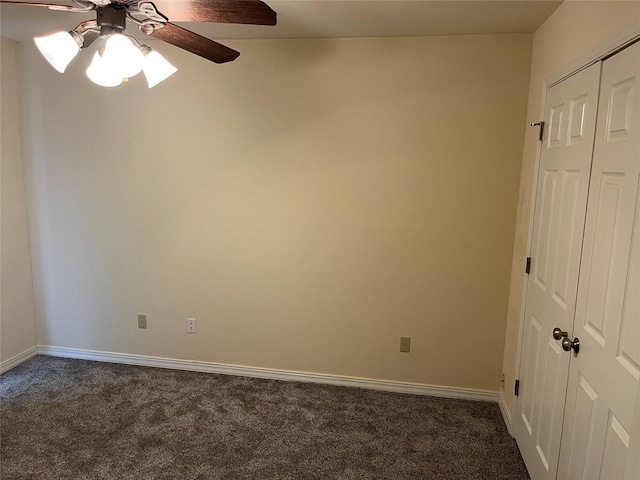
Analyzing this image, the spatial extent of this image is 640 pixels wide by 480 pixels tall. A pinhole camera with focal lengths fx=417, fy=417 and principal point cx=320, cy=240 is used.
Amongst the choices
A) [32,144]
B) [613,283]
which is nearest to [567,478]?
[613,283]

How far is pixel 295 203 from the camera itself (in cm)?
293

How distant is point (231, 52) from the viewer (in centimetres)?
181

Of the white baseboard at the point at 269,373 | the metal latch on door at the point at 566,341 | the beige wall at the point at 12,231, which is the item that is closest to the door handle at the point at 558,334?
the metal latch on door at the point at 566,341

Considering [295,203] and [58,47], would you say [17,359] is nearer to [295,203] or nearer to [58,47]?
[295,203]

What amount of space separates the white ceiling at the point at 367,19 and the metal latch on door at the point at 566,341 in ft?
5.19

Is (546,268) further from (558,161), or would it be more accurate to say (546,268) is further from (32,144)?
(32,144)

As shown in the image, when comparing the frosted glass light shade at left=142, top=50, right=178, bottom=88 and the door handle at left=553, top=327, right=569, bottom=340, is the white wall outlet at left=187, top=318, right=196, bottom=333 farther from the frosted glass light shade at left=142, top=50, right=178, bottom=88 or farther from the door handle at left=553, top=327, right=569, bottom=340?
the door handle at left=553, top=327, right=569, bottom=340

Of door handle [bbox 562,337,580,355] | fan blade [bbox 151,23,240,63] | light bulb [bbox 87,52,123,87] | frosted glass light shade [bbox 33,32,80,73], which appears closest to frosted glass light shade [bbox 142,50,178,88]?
fan blade [bbox 151,23,240,63]

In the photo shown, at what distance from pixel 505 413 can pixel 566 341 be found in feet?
3.82

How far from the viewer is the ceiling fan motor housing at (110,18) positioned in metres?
1.41

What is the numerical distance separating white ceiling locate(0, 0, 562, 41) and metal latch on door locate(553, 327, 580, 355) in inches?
62.2

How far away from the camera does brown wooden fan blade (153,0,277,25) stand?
1407mm

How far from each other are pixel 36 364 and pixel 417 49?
3.69 metres

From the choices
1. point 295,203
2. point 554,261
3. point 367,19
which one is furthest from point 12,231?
point 554,261
